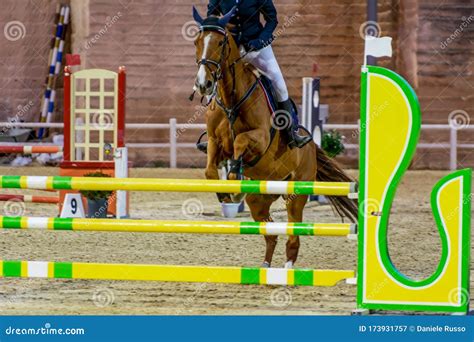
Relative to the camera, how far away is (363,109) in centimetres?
539

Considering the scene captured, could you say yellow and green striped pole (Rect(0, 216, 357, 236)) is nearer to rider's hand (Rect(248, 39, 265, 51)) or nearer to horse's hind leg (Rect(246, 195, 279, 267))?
horse's hind leg (Rect(246, 195, 279, 267))

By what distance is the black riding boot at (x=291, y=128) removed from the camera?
7348mm

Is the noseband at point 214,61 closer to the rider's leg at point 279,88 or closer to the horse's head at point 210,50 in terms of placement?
the horse's head at point 210,50

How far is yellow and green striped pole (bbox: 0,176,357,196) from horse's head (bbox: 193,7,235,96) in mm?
988

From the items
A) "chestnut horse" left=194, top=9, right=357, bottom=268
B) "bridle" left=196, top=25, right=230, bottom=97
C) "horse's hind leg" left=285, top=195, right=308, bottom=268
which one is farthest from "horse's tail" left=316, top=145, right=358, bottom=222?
"bridle" left=196, top=25, right=230, bottom=97

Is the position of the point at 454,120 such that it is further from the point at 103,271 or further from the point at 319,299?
the point at 103,271

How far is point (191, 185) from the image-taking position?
5.64 metres

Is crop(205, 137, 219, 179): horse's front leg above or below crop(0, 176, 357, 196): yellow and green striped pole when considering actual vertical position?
above

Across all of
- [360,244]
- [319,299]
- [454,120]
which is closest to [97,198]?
[319,299]

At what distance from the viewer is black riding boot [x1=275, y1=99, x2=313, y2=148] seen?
735 cm

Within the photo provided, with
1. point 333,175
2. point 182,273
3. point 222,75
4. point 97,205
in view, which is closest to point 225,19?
point 222,75

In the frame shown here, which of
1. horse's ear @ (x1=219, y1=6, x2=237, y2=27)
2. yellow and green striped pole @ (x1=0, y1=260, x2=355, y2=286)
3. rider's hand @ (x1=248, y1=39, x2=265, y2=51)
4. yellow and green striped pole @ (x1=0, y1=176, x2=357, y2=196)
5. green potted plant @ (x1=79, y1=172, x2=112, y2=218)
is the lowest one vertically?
yellow and green striped pole @ (x1=0, y1=260, x2=355, y2=286)

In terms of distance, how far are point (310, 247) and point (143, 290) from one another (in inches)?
107

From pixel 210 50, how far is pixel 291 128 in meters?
1.03
